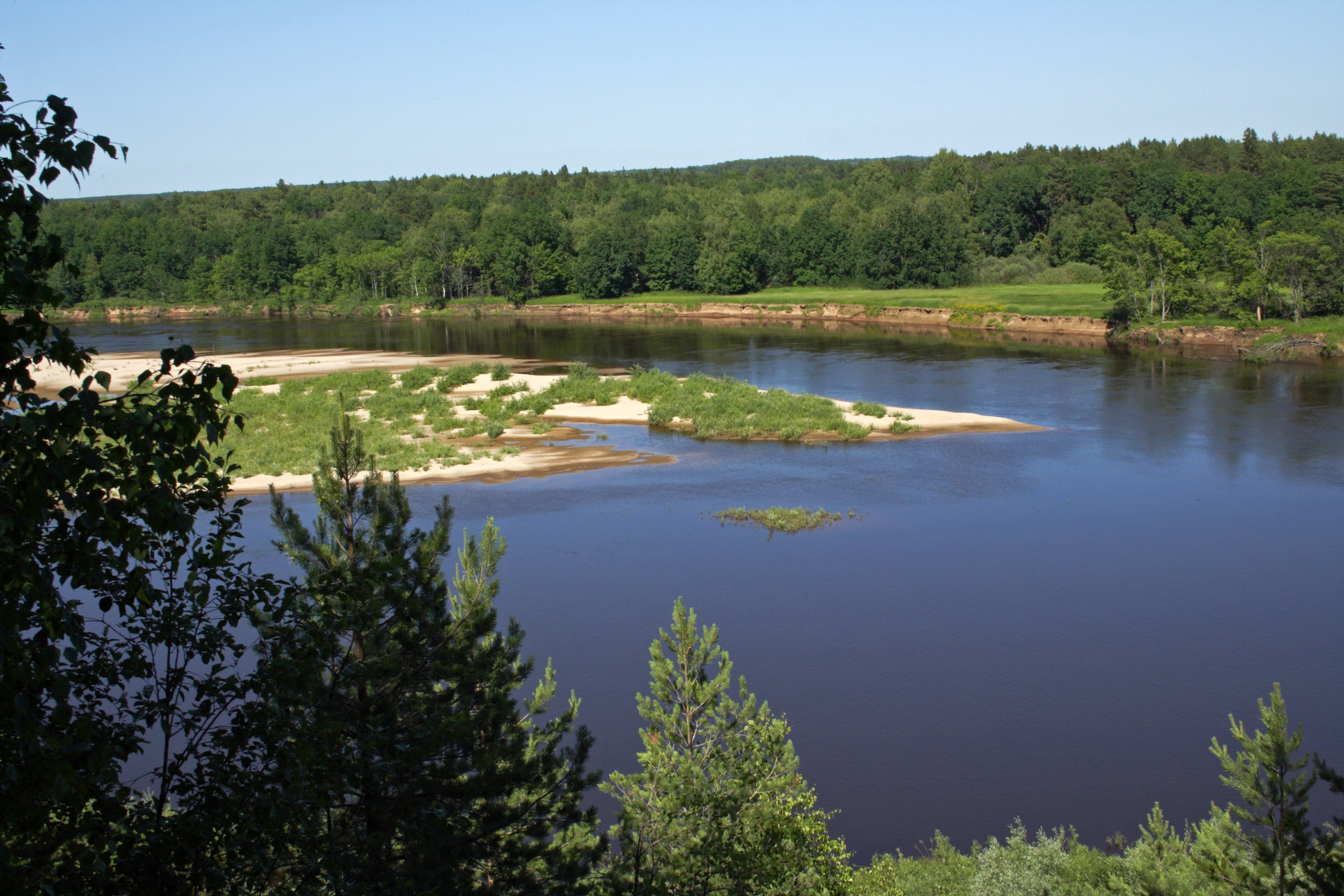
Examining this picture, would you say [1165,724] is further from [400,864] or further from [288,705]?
[288,705]

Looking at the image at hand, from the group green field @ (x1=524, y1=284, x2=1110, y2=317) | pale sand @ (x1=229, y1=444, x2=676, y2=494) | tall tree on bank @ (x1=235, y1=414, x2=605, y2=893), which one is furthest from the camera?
green field @ (x1=524, y1=284, x2=1110, y2=317)

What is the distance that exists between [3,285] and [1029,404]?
46.9 meters

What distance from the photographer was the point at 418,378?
5378cm

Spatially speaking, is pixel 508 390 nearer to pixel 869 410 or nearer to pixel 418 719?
pixel 869 410

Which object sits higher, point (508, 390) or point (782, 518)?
point (508, 390)

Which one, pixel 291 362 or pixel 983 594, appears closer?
pixel 983 594

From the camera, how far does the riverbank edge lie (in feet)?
203

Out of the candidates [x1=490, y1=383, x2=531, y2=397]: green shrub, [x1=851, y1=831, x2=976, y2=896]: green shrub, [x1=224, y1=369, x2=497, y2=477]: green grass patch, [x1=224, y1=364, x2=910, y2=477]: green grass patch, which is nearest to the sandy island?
[x1=224, y1=364, x2=910, y2=477]: green grass patch

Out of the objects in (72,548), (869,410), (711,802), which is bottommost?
(711,802)

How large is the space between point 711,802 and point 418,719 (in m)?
3.50

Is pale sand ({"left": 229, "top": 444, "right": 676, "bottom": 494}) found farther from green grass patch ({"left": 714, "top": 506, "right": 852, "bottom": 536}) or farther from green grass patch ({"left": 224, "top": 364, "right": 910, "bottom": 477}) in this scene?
green grass patch ({"left": 714, "top": 506, "right": 852, "bottom": 536})

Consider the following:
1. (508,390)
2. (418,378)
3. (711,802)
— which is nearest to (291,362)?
(418,378)

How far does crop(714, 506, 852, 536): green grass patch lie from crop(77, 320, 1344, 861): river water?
19.5 inches

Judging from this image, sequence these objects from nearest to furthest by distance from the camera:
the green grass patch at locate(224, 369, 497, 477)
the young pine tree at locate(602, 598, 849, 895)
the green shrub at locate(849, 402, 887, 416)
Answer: the young pine tree at locate(602, 598, 849, 895)
the green grass patch at locate(224, 369, 497, 477)
the green shrub at locate(849, 402, 887, 416)
